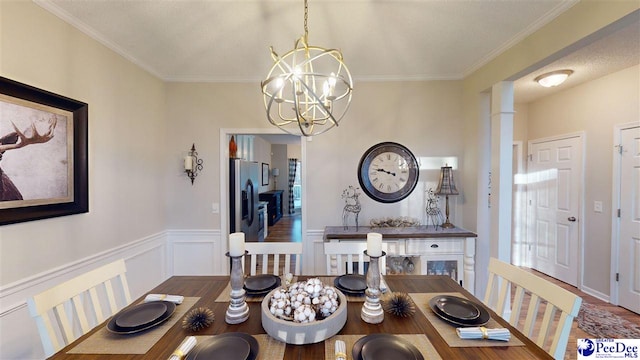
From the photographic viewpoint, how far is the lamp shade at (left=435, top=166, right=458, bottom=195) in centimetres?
277

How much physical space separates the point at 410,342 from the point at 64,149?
2.47m

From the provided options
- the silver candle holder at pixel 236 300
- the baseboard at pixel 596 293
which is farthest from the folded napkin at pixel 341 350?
the baseboard at pixel 596 293

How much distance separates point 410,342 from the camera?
1.02 meters

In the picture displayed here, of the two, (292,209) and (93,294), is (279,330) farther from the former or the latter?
(292,209)

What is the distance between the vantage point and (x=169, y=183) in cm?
296

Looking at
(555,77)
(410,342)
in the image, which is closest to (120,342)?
(410,342)

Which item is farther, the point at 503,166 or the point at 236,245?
the point at 503,166

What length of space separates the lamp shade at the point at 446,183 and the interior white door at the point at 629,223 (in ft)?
5.65

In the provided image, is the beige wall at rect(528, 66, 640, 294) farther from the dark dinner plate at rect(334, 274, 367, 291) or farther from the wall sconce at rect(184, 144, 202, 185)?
the wall sconce at rect(184, 144, 202, 185)

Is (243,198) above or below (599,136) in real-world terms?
below

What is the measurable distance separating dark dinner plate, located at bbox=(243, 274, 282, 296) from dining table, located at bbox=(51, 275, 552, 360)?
0.15ft

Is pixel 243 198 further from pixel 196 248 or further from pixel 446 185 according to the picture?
pixel 446 185

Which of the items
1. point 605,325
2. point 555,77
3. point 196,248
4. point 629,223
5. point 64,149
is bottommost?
point 605,325

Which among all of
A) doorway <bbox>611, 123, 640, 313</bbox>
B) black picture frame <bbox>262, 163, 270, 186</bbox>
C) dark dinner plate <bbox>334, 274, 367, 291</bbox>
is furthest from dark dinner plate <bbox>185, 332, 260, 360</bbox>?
black picture frame <bbox>262, 163, 270, 186</bbox>
